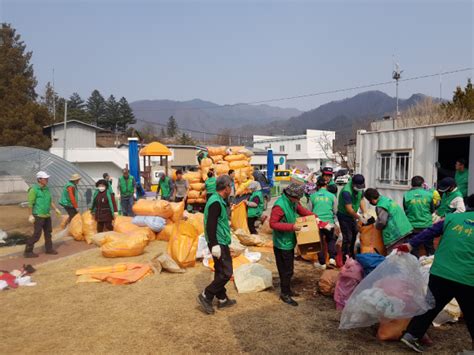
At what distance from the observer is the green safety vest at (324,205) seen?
243 inches

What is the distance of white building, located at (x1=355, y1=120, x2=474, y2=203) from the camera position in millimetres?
9298

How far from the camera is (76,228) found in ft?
29.0

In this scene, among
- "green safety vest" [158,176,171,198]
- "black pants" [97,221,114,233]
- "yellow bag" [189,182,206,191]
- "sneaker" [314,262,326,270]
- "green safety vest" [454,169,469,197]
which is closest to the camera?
"sneaker" [314,262,326,270]

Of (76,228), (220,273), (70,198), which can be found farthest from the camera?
(70,198)

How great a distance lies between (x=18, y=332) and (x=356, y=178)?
16.2ft

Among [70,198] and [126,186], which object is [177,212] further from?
[70,198]

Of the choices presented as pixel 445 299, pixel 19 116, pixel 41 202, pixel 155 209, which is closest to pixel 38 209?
pixel 41 202

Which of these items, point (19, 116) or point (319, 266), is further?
point (19, 116)

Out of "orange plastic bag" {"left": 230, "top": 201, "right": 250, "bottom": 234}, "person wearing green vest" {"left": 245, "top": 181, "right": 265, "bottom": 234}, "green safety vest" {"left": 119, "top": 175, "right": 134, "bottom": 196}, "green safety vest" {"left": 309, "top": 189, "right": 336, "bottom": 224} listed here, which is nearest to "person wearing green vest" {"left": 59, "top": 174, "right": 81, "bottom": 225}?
"green safety vest" {"left": 119, "top": 175, "right": 134, "bottom": 196}

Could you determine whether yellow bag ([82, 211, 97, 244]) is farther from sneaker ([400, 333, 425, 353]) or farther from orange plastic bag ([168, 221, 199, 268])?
sneaker ([400, 333, 425, 353])

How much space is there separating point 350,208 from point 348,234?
0.51m

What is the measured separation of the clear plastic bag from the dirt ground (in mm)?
328

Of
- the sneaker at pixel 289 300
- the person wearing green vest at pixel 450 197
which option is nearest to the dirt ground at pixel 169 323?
the sneaker at pixel 289 300

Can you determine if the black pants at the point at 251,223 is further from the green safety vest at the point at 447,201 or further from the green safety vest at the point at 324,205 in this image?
the green safety vest at the point at 447,201
